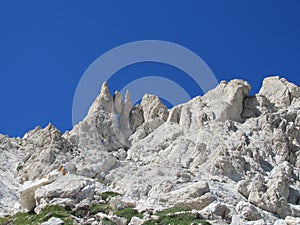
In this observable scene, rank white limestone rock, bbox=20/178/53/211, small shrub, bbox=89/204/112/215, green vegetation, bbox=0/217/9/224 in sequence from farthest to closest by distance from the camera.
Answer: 1. white limestone rock, bbox=20/178/53/211
2. green vegetation, bbox=0/217/9/224
3. small shrub, bbox=89/204/112/215

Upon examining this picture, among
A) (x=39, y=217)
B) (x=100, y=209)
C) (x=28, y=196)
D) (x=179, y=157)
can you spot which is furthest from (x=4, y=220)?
(x=179, y=157)

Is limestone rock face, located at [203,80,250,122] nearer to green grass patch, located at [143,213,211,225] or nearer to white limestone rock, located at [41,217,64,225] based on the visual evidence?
green grass patch, located at [143,213,211,225]

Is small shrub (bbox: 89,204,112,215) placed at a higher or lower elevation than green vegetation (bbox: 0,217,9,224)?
lower

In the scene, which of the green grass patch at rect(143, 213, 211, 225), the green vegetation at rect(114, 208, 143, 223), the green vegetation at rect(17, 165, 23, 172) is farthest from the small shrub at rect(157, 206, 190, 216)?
the green vegetation at rect(17, 165, 23, 172)

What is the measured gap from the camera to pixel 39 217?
35.2 meters

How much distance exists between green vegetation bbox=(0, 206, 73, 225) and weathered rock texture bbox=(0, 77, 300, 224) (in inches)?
38.1

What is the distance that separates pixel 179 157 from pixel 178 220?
29291 millimetres

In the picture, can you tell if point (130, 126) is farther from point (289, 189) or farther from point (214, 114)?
point (289, 189)

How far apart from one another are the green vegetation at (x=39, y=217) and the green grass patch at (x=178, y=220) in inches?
183

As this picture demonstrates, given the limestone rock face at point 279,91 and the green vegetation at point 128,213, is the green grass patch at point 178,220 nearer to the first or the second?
the green vegetation at point 128,213

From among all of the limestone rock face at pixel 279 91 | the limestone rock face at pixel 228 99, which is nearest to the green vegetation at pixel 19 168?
the limestone rock face at pixel 228 99

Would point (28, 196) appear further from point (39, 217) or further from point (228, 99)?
point (228, 99)

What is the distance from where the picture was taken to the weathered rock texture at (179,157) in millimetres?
38438

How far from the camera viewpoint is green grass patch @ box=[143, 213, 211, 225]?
103 ft
